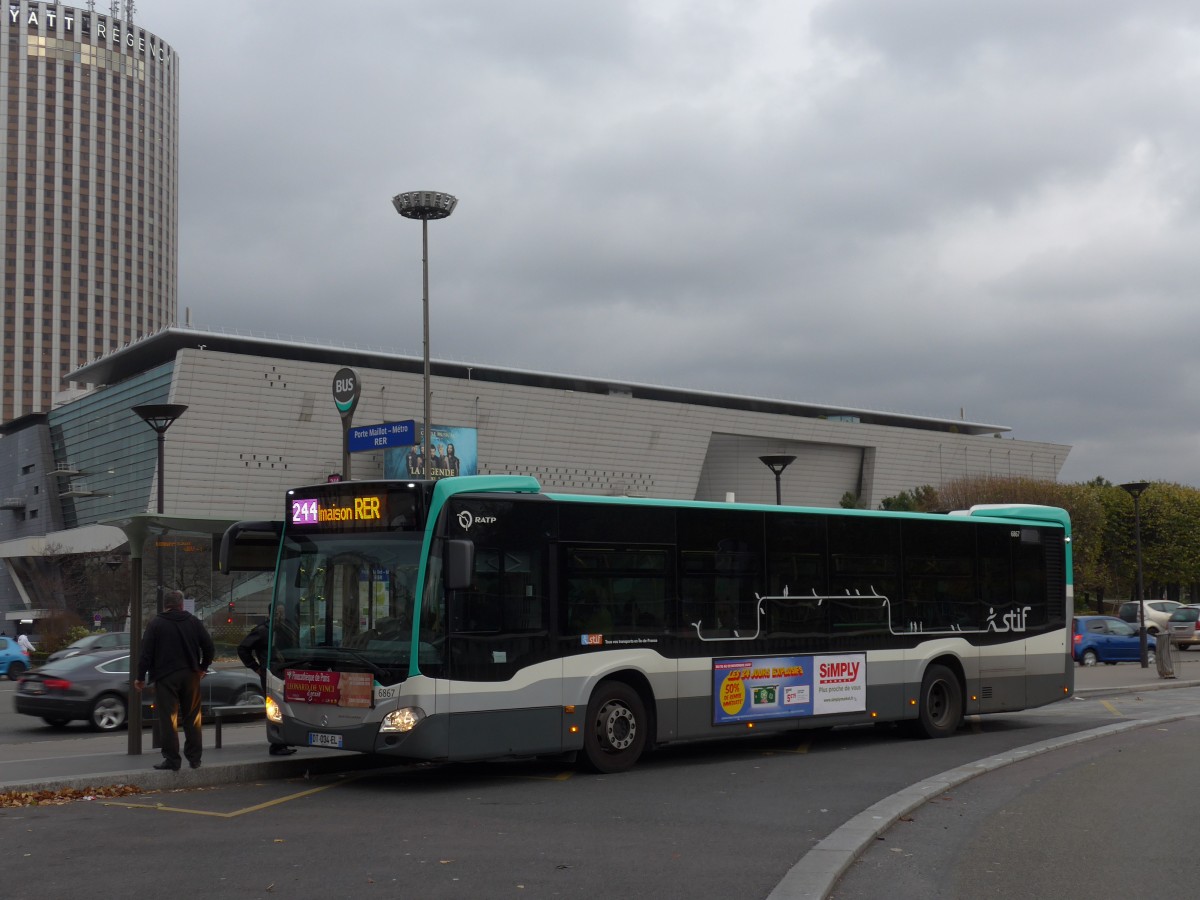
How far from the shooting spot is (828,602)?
1511 cm

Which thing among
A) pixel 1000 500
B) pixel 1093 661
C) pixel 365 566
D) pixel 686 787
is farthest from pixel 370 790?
pixel 1000 500

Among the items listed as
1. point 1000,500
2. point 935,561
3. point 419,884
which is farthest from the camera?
point 1000,500

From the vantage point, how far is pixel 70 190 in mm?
159625

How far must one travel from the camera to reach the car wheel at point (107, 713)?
20328 millimetres

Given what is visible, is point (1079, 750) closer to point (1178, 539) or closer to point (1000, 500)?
point (1000, 500)

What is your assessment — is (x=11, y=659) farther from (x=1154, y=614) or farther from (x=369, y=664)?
(x=1154, y=614)

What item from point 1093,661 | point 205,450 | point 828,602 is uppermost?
point 205,450

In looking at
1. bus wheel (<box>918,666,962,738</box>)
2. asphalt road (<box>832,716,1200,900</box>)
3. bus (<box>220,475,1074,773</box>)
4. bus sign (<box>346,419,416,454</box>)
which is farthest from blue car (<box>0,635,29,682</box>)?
asphalt road (<box>832,716,1200,900</box>)

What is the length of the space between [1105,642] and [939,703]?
23.6 m

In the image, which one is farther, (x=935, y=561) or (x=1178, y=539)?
(x=1178, y=539)

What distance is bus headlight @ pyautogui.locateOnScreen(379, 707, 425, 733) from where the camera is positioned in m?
11.3

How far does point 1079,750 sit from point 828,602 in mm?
3524

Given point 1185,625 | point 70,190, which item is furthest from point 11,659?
point 70,190

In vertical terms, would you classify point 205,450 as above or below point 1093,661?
above
